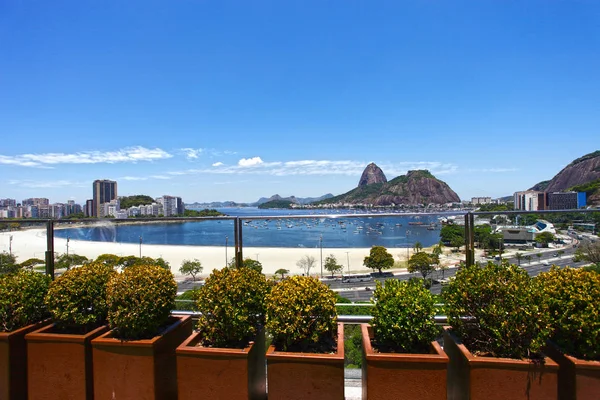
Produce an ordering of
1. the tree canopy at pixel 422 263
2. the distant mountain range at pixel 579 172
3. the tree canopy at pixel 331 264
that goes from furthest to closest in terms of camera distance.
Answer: the distant mountain range at pixel 579 172 → the tree canopy at pixel 331 264 → the tree canopy at pixel 422 263

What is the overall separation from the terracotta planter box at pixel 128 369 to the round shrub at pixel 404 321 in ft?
4.73

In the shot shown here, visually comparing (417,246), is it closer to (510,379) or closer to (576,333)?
(576,333)

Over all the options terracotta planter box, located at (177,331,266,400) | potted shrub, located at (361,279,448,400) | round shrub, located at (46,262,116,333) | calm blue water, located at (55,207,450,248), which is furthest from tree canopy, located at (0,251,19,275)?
potted shrub, located at (361,279,448,400)

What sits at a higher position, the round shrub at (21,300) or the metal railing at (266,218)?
the metal railing at (266,218)

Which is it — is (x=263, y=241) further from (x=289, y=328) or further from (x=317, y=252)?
(x=289, y=328)

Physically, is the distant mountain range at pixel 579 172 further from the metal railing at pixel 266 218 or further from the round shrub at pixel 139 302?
the round shrub at pixel 139 302

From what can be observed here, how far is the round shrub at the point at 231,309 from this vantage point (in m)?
2.10

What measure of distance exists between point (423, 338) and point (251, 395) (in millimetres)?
1130

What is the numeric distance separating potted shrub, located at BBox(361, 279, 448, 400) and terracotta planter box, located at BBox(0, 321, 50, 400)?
7.89ft

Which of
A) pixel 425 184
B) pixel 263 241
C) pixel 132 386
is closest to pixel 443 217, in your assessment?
pixel 263 241

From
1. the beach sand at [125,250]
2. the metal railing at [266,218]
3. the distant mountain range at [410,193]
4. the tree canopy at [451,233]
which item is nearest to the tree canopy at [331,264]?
the beach sand at [125,250]

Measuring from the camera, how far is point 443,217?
10.2 ft

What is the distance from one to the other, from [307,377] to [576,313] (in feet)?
5.44

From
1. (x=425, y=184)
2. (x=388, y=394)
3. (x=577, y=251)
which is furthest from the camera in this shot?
(x=425, y=184)
